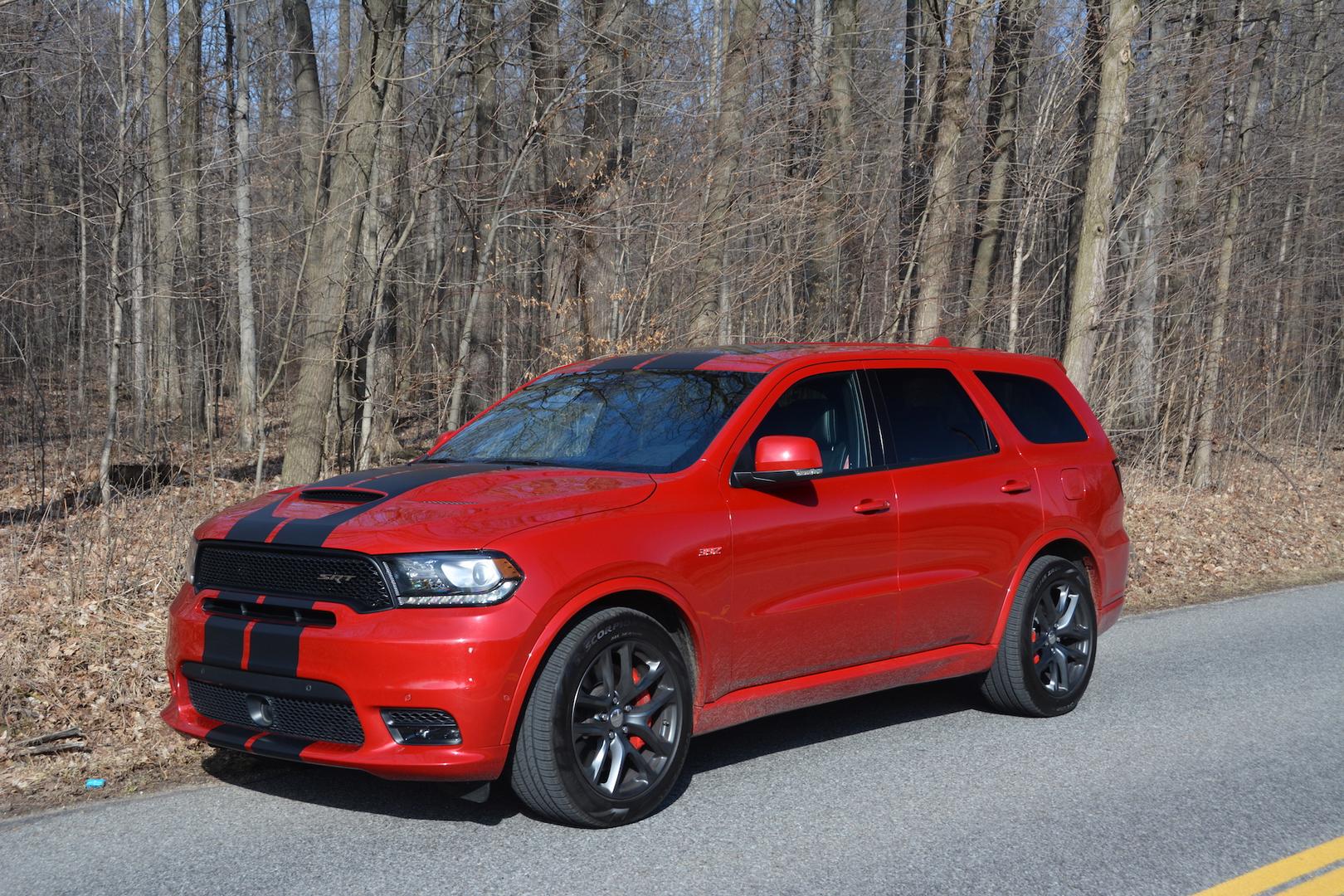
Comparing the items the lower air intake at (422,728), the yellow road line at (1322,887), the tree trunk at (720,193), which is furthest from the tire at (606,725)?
the tree trunk at (720,193)

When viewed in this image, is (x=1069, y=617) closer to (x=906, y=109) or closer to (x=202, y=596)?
(x=202, y=596)

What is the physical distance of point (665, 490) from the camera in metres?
5.13

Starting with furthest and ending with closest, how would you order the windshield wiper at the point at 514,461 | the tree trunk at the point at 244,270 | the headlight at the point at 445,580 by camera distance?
the tree trunk at the point at 244,270 → the windshield wiper at the point at 514,461 → the headlight at the point at 445,580

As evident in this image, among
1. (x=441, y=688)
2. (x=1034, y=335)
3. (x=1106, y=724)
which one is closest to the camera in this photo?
(x=441, y=688)

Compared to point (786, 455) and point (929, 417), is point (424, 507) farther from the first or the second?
point (929, 417)

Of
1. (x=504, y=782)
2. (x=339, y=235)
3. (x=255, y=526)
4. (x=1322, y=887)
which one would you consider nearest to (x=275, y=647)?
(x=255, y=526)

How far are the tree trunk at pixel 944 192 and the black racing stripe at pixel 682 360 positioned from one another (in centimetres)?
975

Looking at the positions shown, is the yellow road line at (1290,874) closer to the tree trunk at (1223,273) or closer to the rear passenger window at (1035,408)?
the rear passenger window at (1035,408)

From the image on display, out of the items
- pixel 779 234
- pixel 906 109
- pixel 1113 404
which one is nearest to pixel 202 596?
pixel 779 234

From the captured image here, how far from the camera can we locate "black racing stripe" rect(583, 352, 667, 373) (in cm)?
641

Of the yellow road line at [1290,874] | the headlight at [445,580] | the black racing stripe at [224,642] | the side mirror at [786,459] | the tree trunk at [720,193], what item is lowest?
the yellow road line at [1290,874]

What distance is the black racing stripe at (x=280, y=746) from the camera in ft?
14.9

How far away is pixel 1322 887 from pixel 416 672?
11.1 ft

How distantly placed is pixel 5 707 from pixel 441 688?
3.07m
